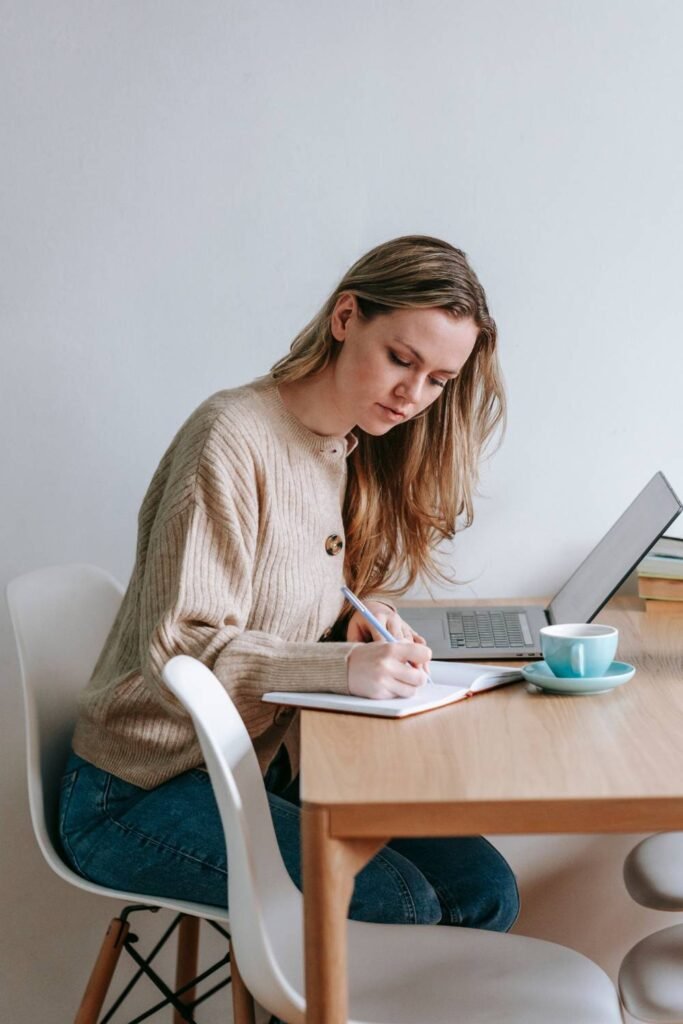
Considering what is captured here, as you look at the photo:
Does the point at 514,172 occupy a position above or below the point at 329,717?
above

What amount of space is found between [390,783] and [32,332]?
118 cm

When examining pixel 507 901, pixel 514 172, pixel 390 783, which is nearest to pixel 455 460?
pixel 514 172

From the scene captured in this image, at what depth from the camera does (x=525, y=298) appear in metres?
1.87

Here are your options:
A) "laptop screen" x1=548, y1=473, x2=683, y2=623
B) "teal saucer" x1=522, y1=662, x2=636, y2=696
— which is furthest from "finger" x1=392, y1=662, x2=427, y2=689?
"laptop screen" x1=548, y1=473, x2=683, y2=623

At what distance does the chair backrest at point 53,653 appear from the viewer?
142 centimetres

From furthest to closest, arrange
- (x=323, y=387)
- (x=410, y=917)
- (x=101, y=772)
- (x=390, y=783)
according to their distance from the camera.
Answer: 1. (x=323, y=387)
2. (x=101, y=772)
3. (x=410, y=917)
4. (x=390, y=783)

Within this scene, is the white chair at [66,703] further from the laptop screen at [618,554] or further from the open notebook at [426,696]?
the laptop screen at [618,554]

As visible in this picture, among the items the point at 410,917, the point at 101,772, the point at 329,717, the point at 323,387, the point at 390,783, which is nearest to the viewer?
the point at 390,783

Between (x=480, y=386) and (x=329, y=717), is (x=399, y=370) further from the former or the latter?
(x=329, y=717)

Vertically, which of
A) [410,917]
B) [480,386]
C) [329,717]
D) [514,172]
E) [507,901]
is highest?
[514,172]

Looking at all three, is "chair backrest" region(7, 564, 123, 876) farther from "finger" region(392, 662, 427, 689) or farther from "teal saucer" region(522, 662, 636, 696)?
"teal saucer" region(522, 662, 636, 696)

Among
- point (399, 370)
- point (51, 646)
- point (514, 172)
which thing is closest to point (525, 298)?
point (514, 172)

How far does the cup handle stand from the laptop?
0.22 meters

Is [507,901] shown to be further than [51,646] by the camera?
No
